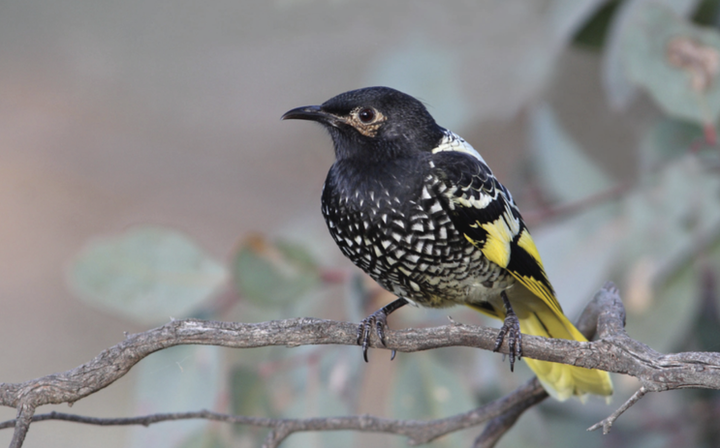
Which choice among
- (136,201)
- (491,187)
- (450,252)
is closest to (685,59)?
A: (491,187)

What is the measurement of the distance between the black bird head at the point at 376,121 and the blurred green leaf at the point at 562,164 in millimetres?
1159

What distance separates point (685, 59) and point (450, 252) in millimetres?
1158

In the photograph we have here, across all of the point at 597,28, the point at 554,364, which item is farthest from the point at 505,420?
the point at 597,28

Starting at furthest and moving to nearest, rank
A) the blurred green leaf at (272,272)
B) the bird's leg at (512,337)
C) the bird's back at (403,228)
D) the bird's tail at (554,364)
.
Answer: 1. the blurred green leaf at (272,272)
2. the bird's tail at (554,364)
3. the bird's back at (403,228)
4. the bird's leg at (512,337)

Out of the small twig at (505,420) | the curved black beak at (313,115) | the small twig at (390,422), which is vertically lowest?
the small twig at (505,420)

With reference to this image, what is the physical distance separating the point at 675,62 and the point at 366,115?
43.8 inches

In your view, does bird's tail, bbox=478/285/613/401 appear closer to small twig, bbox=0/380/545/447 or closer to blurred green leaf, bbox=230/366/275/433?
small twig, bbox=0/380/545/447

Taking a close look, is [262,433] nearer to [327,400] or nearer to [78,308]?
[327,400]

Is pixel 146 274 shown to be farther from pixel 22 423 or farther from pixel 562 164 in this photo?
pixel 562 164

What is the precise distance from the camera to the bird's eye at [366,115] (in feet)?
4.84

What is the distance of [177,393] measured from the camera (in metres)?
2.04

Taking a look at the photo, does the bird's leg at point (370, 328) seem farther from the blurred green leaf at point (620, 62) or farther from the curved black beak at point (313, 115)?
the blurred green leaf at point (620, 62)

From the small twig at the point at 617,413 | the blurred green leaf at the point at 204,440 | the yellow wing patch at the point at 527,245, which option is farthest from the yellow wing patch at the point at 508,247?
the blurred green leaf at the point at 204,440

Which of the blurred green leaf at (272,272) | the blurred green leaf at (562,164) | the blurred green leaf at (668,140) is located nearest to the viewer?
the blurred green leaf at (272,272)
